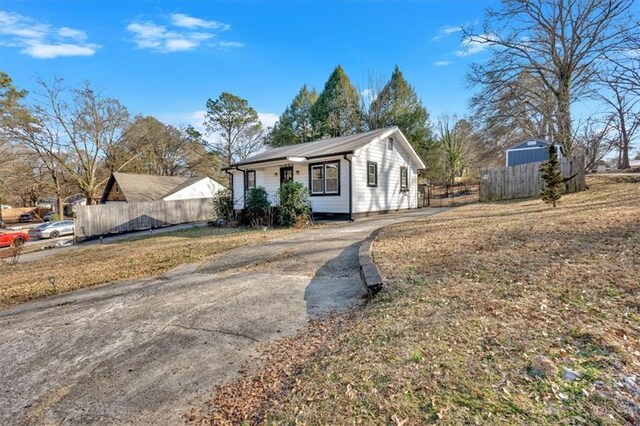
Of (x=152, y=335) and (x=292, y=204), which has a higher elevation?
(x=292, y=204)

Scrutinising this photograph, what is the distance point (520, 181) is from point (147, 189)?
29704 millimetres

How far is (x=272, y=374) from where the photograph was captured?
260 centimetres

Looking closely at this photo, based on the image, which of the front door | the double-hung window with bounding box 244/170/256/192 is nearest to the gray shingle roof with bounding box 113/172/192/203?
the double-hung window with bounding box 244/170/256/192

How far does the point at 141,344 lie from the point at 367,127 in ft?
99.2

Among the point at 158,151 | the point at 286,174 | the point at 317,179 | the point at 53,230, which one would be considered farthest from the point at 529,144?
the point at 158,151

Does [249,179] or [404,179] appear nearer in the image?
[249,179]

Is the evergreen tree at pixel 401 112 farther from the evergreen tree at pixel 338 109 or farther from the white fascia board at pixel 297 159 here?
the white fascia board at pixel 297 159

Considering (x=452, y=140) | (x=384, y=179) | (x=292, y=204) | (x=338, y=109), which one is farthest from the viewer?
(x=452, y=140)

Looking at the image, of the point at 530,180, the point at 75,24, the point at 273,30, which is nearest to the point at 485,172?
the point at 530,180

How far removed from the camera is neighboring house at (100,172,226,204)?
29.3 metres

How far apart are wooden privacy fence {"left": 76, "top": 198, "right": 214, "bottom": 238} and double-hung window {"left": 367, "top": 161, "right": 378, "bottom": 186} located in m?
15.3

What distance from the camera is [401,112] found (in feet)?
97.6

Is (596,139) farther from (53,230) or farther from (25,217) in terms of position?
(25,217)

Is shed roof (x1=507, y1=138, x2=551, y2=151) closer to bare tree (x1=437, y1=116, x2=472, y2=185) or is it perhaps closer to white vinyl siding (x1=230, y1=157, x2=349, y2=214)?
bare tree (x1=437, y1=116, x2=472, y2=185)
